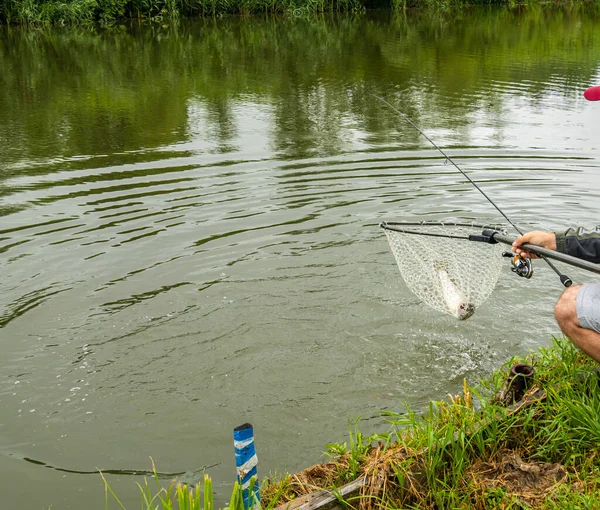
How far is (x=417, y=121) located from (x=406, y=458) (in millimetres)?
10538

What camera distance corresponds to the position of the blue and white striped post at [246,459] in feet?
9.53

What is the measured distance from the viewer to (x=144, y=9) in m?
32.0

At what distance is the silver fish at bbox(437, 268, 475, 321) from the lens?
203 inches

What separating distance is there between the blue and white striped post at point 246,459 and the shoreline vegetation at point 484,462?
0.74ft

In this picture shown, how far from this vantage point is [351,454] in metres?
3.59

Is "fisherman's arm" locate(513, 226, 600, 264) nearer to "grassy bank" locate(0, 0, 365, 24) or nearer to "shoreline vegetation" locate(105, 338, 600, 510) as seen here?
"shoreline vegetation" locate(105, 338, 600, 510)

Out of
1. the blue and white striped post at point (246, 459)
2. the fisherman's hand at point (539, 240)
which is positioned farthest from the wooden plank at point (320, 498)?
the fisherman's hand at point (539, 240)

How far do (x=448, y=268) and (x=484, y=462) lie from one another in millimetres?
1948

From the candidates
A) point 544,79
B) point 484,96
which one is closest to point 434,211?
point 484,96

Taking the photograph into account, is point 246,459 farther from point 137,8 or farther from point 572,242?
point 137,8

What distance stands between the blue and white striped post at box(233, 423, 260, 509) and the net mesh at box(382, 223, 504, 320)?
2.40 metres

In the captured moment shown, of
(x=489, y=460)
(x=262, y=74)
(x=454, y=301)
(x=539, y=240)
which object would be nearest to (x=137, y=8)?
(x=262, y=74)

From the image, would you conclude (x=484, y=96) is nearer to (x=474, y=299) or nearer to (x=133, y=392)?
(x=474, y=299)

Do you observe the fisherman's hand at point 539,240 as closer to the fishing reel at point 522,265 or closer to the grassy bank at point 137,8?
the fishing reel at point 522,265
